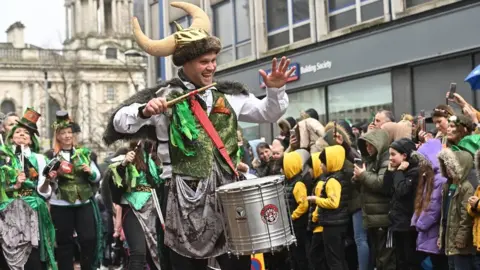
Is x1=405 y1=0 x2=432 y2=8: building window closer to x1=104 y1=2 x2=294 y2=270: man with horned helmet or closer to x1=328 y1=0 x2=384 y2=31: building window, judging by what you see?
x1=328 y1=0 x2=384 y2=31: building window

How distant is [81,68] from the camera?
76938 mm

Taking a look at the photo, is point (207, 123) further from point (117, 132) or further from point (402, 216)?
point (402, 216)

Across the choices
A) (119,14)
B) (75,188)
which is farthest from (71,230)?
(119,14)

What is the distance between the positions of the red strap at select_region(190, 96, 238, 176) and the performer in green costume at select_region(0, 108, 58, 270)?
501 cm

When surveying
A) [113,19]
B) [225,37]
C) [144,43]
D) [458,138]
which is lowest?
[458,138]

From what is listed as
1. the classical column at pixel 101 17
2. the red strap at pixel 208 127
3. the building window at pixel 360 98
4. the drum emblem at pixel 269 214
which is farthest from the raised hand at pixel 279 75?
the classical column at pixel 101 17

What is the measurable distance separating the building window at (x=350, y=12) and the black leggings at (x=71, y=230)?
9432 millimetres

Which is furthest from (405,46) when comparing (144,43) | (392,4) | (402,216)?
(144,43)

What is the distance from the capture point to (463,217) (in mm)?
→ 8219

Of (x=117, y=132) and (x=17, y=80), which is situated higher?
(x=17, y=80)

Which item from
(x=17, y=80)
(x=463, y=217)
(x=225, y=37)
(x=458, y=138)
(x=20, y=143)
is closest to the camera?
(x=463, y=217)

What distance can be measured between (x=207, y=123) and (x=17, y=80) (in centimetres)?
7538

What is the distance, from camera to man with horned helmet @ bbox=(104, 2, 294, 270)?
5.61 m

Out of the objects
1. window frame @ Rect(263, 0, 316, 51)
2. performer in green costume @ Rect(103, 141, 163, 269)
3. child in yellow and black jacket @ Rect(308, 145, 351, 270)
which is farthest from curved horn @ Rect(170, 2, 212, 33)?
window frame @ Rect(263, 0, 316, 51)
